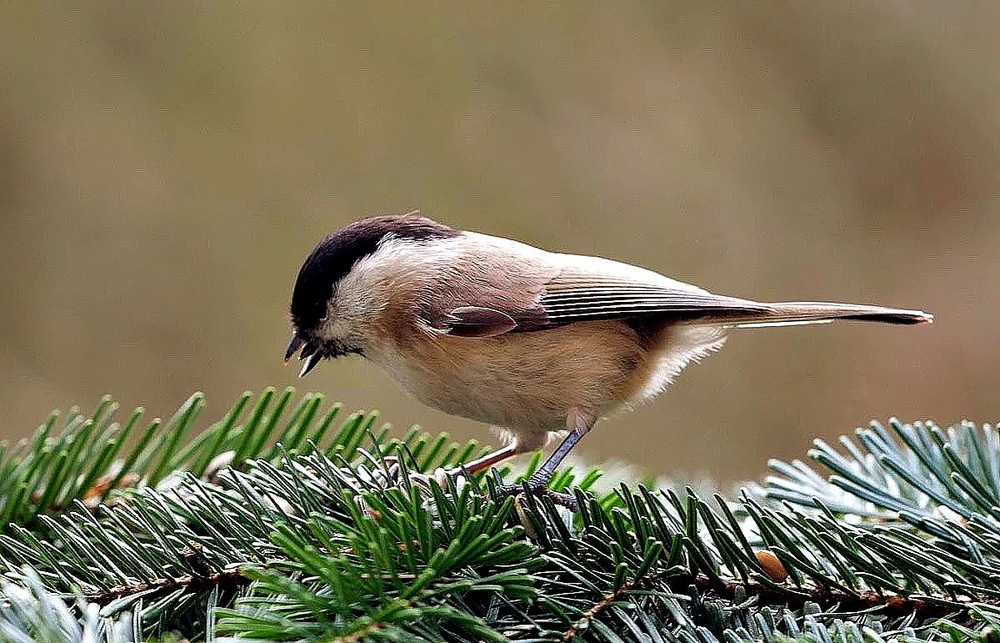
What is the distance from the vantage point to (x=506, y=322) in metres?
1.32

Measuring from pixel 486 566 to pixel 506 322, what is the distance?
2.03 feet

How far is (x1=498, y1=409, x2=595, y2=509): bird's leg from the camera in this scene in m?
0.92

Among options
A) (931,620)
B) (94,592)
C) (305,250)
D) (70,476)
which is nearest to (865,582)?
(931,620)

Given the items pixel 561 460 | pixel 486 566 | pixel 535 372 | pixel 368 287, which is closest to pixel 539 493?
pixel 486 566

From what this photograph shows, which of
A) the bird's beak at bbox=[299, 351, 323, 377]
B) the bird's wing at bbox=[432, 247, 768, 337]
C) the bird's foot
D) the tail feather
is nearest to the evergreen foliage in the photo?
the bird's foot

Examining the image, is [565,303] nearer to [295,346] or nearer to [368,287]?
[368,287]

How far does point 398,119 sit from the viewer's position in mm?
3422

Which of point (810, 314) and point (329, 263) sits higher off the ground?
point (329, 263)

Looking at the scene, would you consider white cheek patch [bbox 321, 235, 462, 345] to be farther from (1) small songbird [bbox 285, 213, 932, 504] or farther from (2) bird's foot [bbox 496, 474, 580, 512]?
(2) bird's foot [bbox 496, 474, 580, 512]

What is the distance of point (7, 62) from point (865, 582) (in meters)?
3.29

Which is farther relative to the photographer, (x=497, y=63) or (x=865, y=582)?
(x=497, y=63)

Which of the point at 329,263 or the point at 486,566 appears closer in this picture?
the point at 486,566

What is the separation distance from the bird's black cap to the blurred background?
6.09 ft

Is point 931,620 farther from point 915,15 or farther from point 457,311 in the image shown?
point 915,15
